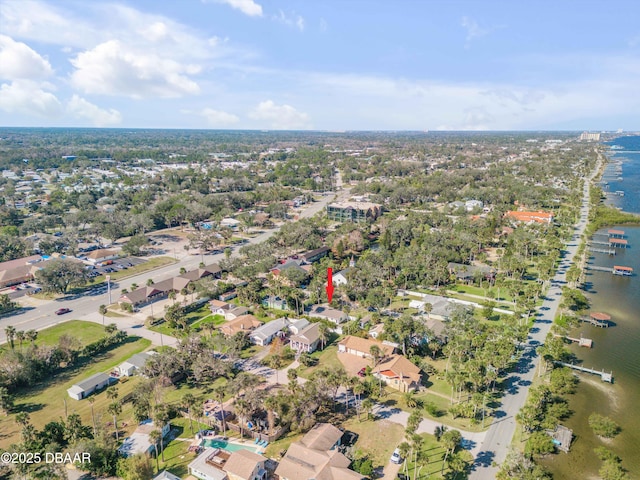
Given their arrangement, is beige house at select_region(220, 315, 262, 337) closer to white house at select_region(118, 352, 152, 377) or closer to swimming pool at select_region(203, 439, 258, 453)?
white house at select_region(118, 352, 152, 377)

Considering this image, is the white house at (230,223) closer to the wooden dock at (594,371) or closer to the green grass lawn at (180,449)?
the green grass lawn at (180,449)

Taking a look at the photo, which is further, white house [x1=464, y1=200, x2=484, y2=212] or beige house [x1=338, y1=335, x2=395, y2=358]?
white house [x1=464, y1=200, x2=484, y2=212]

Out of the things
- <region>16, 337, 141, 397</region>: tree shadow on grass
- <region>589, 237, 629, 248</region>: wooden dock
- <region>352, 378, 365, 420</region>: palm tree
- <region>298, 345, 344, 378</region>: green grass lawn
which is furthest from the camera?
<region>589, 237, 629, 248</region>: wooden dock

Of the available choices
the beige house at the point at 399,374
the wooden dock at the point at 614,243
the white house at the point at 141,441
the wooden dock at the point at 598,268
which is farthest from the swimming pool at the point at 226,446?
the wooden dock at the point at 614,243

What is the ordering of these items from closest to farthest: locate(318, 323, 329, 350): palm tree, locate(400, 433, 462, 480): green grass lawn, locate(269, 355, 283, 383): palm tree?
locate(400, 433, 462, 480): green grass lawn, locate(269, 355, 283, 383): palm tree, locate(318, 323, 329, 350): palm tree

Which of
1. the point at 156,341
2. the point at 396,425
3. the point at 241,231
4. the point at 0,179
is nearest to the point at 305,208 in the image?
the point at 241,231

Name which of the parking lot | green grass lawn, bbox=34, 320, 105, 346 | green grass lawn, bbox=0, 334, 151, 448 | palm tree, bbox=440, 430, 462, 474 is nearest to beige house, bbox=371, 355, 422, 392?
palm tree, bbox=440, 430, 462, 474
